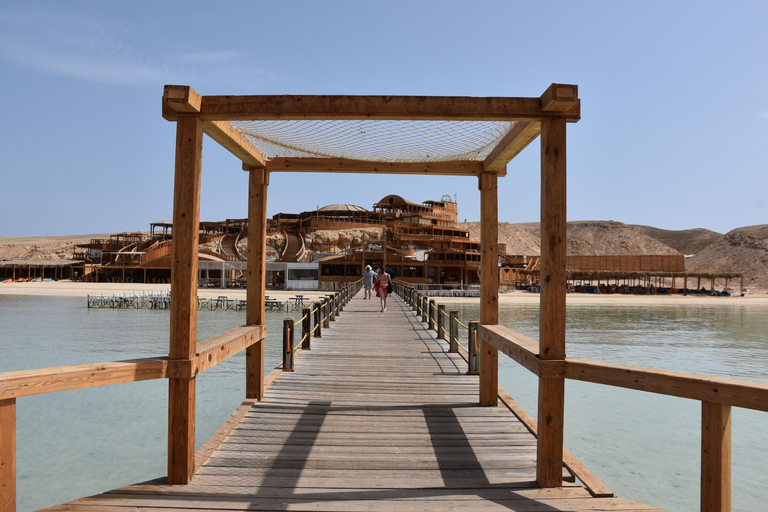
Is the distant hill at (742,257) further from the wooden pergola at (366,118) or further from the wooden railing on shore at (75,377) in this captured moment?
the wooden railing on shore at (75,377)

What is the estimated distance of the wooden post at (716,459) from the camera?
280 centimetres

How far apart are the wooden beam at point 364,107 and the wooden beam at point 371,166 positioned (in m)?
1.95

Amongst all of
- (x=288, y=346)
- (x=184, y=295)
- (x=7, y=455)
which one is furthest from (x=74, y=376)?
(x=288, y=346)

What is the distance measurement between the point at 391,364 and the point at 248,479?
4714 mm

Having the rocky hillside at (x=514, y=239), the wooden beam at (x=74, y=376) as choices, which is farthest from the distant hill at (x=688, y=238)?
the wooden beam at (x=74, y=376)

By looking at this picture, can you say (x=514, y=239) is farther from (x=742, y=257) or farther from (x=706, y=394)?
(x=706, y=394)

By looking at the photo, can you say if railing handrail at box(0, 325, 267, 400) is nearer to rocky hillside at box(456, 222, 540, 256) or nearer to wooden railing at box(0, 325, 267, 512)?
wooden railing at box(0, 325, 267, 512)

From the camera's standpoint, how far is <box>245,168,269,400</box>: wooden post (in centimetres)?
554

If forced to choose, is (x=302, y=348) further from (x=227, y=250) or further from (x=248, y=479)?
(x=227, y=250)

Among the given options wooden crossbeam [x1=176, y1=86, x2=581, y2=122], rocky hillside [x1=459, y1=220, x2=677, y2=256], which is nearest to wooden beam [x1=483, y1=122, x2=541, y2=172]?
wooden crossbeam [x1=176, y1=86, x2=581, y2=122]

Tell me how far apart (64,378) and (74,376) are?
0.05 m

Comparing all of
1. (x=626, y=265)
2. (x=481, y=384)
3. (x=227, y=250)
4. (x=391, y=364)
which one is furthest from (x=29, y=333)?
(x=626, y=265)

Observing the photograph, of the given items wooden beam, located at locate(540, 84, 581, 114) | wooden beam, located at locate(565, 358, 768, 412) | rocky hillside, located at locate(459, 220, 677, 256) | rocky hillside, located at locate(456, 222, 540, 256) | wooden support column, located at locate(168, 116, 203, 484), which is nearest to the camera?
wooden beam, located at locate(565, 358, 768, 412)

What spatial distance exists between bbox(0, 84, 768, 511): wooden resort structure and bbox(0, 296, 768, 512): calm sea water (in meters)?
4.14
